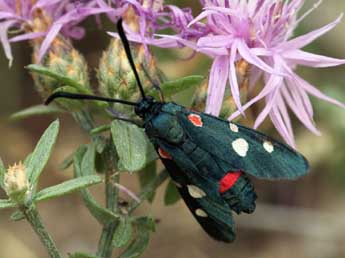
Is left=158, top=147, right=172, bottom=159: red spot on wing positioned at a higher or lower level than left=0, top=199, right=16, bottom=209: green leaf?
higher

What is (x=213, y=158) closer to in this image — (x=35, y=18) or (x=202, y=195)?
(x=202, y=195)

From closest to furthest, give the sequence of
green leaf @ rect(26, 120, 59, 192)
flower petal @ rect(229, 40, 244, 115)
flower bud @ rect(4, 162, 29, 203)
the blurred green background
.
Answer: flower bud @ rect(4, 162, 29, 203)
green leaf @ rect(26, 120, 59, 192)
flower petal @ rect(229, 40, 244, 115)
the blurred green background

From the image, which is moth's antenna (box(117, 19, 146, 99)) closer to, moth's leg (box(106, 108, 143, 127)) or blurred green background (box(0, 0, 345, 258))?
moth's leg (box(106, 108, 143, 127))

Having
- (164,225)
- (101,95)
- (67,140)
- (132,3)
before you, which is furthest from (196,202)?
(67,140)

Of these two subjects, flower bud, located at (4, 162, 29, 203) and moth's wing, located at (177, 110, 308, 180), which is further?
moth's wing, located at (177, 110, 308, 180)

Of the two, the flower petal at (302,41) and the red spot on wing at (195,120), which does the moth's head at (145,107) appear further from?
the flower petal at (302,41)

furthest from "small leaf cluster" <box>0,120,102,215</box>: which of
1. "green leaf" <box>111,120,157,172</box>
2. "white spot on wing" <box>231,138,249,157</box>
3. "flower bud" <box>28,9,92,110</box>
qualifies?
"white spot on wing" <box>231,138,249,157</box>

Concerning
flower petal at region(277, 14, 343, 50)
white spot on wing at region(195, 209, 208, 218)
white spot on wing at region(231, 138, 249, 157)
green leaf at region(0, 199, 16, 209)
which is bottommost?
green leaf at region(0, 199, 16, 209)
